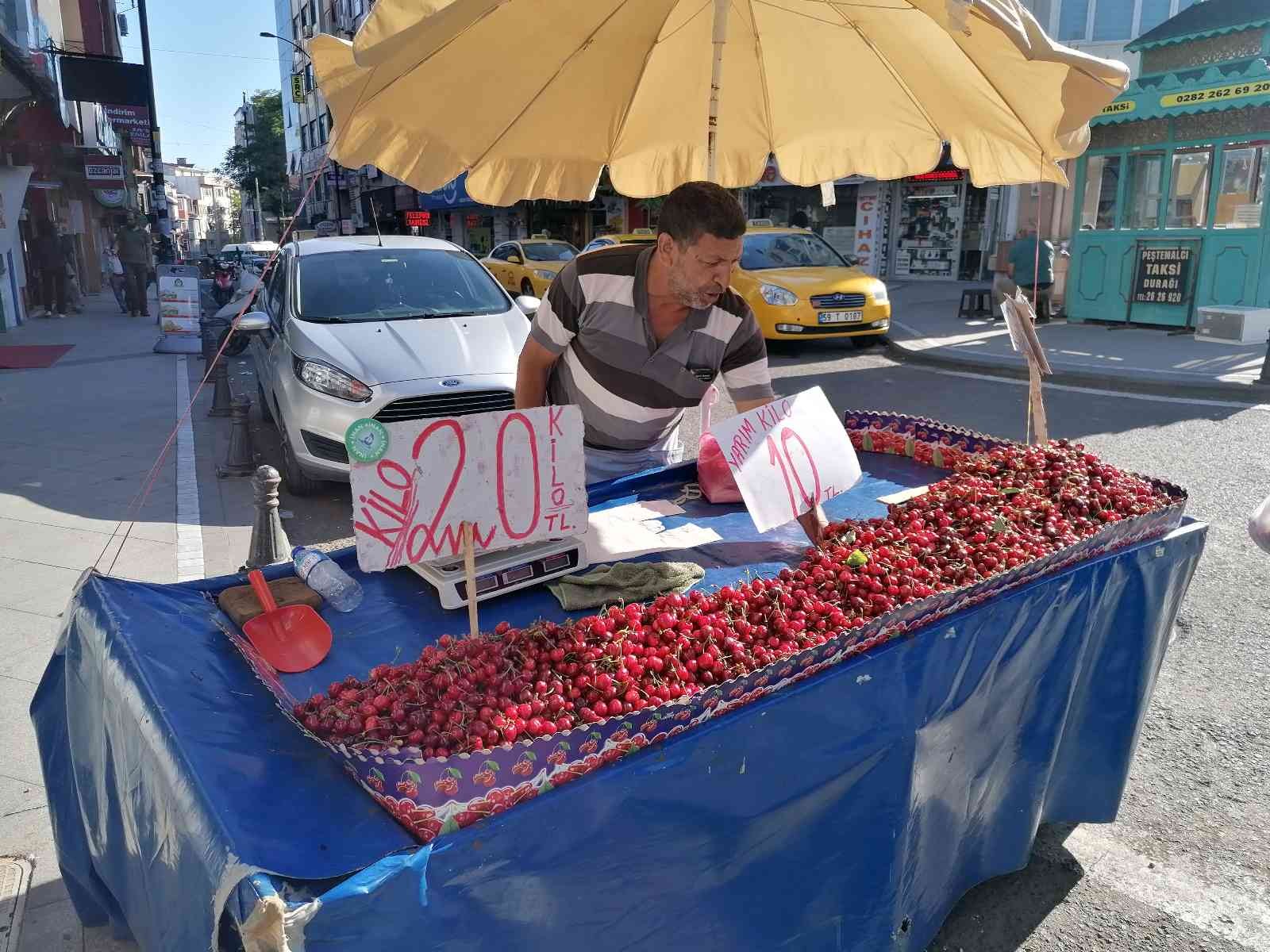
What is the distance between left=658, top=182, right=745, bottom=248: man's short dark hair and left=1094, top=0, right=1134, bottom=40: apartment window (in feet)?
77.9

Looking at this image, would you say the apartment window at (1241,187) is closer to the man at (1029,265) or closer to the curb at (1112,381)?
the man at (1029,265)

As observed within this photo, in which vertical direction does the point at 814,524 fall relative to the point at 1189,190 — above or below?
below

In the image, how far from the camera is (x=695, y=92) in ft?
11.9

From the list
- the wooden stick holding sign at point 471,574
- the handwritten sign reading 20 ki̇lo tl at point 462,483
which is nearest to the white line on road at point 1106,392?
the handwritten sign reading 20 ki̇lo tl at point 462,483

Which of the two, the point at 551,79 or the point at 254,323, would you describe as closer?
the point at 551,79

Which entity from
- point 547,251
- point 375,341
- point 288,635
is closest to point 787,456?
point 288,635

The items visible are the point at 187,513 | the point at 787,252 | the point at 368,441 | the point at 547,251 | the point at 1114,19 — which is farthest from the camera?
the point at 1114,19

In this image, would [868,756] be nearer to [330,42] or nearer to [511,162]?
[330,42]

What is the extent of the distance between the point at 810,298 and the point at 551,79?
9997 millimetres

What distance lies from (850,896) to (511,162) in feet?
9.11

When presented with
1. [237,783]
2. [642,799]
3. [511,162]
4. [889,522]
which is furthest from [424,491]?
[511,162]

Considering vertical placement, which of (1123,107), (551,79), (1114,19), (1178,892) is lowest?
(1178,892)

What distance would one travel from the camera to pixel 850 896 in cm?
215

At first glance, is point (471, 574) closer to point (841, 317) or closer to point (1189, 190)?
point (841, 317)
